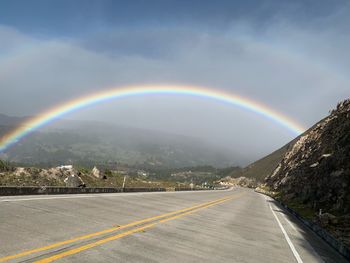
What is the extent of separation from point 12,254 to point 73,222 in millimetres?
4661

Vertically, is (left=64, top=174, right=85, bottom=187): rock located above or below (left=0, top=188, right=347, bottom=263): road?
above

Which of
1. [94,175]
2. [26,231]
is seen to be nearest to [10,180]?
[94,175]

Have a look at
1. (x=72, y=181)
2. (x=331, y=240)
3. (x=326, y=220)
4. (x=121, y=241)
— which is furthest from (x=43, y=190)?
(x=326, y=220)

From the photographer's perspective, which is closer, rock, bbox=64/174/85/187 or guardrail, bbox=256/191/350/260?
guardrail, bbox=256/191/350/260

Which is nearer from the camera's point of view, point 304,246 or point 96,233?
point 96,233

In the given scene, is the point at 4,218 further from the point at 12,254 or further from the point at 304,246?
the point at 304,246

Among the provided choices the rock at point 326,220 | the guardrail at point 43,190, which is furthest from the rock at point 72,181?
the rock at point 326,220

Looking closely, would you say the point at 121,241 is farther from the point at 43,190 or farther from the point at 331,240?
the point at 43,190

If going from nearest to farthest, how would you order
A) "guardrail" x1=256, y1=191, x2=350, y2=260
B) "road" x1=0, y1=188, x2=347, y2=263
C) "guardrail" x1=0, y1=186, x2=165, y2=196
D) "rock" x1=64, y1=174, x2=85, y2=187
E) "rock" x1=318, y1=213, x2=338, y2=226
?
"road" x1=0, y1=188, x2=347, y2=263, "guardrail" x1=256, y1=191, x2=350, y2=260, "guardrail" x1=0, y1=186, x2=165, y2=196, "rock" x1=318, y1=213, x2=338, y2=226, "rock" x1=64, y1=174, x2=85, y2=187

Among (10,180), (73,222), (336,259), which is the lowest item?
(336,259)

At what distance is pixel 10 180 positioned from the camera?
29.5 metres

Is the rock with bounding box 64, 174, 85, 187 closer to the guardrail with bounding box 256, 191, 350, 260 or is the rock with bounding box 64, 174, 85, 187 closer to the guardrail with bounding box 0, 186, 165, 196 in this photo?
the guardrail with bounding box 0, 186, 165, 196

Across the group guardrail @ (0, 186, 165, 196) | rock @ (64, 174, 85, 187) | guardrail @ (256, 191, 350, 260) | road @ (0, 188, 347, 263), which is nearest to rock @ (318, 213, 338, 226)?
Answer: guardrail @ (256, 191, 350, 260)

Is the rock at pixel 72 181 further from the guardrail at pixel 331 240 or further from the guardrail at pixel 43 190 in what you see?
the guardrail at pixel 331 240
